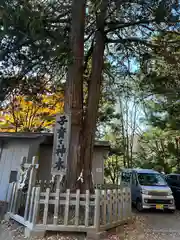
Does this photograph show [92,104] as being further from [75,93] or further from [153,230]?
[153,230]

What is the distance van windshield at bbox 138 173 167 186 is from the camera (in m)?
9.74

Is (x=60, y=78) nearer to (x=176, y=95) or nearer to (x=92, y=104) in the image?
(x=92, y=104)

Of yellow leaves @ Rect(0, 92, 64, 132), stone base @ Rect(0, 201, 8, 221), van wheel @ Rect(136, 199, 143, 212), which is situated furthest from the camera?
yellow leaves @ Rect(0, 92, 64, 132)

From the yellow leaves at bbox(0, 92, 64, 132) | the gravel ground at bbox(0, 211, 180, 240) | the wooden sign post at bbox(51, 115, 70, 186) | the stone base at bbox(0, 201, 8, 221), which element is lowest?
the gravel ground at bbox(0, 211, 180, 240)

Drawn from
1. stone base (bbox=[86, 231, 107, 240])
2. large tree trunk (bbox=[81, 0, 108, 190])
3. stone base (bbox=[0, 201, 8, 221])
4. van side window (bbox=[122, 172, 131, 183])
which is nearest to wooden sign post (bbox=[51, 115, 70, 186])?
large tree trunk (bbox=[81, 0, 108, 190])

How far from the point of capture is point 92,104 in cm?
781

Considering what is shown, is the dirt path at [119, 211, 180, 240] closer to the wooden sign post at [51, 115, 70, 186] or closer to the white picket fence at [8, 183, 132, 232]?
the white picket fence at [8, 183, 132, 232]

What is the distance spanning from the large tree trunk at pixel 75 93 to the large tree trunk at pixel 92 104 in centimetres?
32

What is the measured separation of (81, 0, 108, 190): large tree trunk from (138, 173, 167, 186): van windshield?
140 inches

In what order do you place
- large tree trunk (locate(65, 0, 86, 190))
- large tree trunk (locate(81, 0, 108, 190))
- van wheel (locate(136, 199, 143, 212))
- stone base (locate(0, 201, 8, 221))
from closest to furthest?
stone base (locate(0, 201, 8, 221)) < large tree trunk (locate(65, 0, 86, 190)) < large tree trunk (locate(81, 0, 108, 190)) < van wheel (locate(136, 199, 143, 212))

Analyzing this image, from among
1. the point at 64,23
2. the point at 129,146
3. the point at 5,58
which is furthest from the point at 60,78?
the point at 129,146

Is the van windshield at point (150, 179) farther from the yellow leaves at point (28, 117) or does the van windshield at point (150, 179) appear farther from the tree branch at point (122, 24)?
the yellow leaves at point (28, 117)

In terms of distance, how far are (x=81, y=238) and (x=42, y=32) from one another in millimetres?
5106

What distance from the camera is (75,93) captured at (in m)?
7.34
